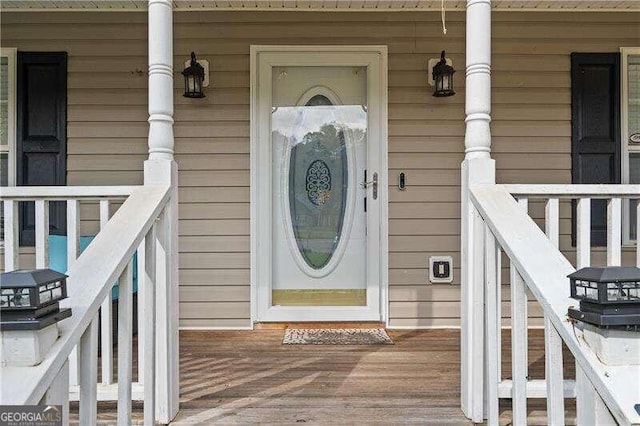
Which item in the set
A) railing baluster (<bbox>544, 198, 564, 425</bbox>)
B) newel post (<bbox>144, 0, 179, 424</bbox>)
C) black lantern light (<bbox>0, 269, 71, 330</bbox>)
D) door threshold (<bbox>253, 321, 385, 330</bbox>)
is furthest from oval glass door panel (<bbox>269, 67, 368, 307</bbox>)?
black lantern light (<bbox>0, 269, 71, 330</bbox>)

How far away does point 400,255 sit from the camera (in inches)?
140

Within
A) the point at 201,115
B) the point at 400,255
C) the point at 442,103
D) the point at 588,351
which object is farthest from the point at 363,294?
the point at 588,351

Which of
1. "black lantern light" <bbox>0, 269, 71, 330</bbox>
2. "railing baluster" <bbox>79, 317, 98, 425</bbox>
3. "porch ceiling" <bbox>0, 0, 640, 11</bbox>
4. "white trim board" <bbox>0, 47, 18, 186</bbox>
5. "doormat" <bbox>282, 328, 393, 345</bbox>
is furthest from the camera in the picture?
"white trim board" <bbox>0, 47, 18, 186</bbox>

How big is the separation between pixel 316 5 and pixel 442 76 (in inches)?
40.8

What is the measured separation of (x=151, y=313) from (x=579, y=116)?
10.8 ft

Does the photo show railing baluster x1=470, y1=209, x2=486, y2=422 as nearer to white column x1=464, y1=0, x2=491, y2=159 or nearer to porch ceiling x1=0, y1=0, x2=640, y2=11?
white column x1=464, y1=0, x2=491, y2=159

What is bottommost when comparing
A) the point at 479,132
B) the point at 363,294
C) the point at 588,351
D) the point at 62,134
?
the point at 363,294

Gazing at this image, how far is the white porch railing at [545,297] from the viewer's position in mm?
1188

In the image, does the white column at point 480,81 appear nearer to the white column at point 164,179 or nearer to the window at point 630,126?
the white column at point 164,179

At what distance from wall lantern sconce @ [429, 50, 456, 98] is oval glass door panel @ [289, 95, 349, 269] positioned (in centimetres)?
78

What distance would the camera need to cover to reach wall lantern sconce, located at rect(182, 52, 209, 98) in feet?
11.1

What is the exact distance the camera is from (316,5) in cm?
338

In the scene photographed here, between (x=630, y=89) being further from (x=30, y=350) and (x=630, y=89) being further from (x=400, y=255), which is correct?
(x=30, y=350)

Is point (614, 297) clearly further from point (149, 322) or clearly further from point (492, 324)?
point (149, 322)
